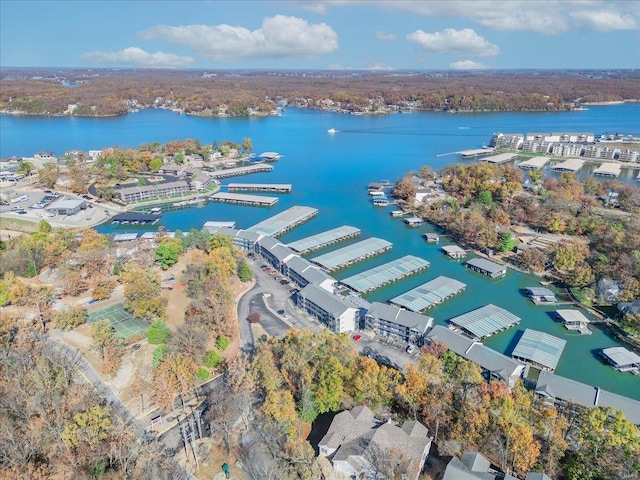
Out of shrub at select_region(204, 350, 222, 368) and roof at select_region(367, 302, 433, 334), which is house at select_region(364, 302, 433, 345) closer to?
roof at select_region(367, 302, 433, 334)

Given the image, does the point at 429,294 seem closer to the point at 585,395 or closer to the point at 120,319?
the point at 585,395

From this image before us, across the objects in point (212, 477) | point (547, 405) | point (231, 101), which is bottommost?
point (212, 477)

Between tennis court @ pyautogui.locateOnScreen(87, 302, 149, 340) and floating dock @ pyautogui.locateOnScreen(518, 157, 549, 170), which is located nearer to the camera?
tennis court @ pyautogui.locateOnScreen(87, 302, 149, 340)

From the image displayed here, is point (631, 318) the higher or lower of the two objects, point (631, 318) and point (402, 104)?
the lower

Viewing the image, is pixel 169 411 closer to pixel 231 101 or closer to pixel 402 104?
pixel 231 101

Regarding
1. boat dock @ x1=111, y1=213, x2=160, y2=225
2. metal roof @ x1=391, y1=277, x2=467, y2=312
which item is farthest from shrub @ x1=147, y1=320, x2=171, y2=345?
boat dock @ x1=111, y1=213, x2=160, y2=225

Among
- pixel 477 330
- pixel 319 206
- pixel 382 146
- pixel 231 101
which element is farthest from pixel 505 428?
pixel 231 101
